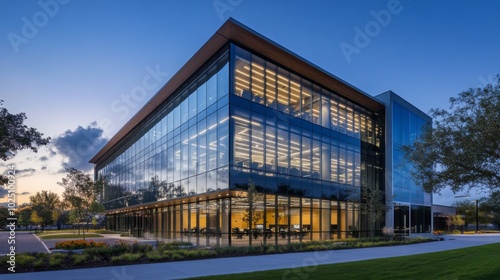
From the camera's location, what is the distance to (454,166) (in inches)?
521

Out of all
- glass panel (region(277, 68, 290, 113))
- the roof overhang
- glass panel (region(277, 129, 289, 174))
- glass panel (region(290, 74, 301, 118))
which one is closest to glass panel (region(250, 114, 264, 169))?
glass panel (region(277, 129, 289, 174))

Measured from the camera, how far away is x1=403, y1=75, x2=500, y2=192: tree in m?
12.1

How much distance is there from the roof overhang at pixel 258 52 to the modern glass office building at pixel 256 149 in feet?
0.32

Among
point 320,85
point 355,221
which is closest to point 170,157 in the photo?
point 320,85

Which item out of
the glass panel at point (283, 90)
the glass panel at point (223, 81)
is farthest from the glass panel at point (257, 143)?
the glass panel at point (283, 90)

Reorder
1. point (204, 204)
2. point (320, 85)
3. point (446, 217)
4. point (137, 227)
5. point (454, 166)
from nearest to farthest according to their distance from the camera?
1. point (454, 166)
2. point (204, 204)
3. point (320, 85)
4. point (137, 227)
5. point (446, 217)

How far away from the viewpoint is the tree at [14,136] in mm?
15492

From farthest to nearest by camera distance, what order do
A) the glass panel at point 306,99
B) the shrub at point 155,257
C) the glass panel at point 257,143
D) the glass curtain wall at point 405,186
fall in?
the glass curtain wall at point 405,186 → the glass panel at point 306,99 → the glass panel at point 257,143 → the shrub at point 155,257

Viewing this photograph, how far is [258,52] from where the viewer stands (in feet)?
87.9

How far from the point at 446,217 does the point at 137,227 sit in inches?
1809

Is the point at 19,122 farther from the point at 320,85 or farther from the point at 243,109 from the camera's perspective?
the point at 320,85

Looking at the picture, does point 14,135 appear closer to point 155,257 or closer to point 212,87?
point 155,257

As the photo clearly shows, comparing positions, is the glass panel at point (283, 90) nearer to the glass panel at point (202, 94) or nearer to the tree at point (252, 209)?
the glass panel at point (202, 94)

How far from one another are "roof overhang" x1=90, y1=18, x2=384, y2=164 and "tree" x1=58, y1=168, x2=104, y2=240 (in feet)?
31.4
